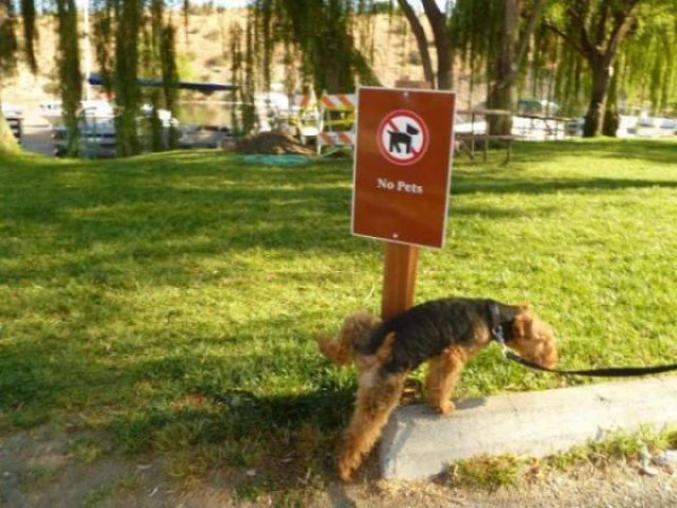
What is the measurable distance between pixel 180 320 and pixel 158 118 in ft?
36.4

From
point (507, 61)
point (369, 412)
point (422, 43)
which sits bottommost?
point (369, 412)

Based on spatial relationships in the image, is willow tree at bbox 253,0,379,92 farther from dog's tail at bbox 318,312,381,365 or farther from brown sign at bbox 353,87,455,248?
dog's tail at bbox 318,312,381,365

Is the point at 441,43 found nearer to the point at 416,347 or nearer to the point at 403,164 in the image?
the point at 403,164

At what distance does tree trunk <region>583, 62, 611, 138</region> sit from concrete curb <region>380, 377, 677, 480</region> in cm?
1820

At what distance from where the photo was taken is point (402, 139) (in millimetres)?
2711

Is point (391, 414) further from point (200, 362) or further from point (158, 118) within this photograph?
point (158, 118)

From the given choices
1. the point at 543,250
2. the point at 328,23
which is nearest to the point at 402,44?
the point at 328,23

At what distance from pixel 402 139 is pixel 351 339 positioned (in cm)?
83

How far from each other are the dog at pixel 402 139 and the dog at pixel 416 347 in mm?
634

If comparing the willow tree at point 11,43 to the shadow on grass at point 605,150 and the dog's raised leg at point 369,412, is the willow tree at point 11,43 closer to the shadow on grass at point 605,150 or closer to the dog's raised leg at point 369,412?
the shadow on grass at point 605,150

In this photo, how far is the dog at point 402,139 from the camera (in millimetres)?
2682

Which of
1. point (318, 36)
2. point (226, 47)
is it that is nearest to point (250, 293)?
point (318, 36)

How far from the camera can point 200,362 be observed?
11.6 ft

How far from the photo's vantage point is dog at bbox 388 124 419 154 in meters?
2.68
